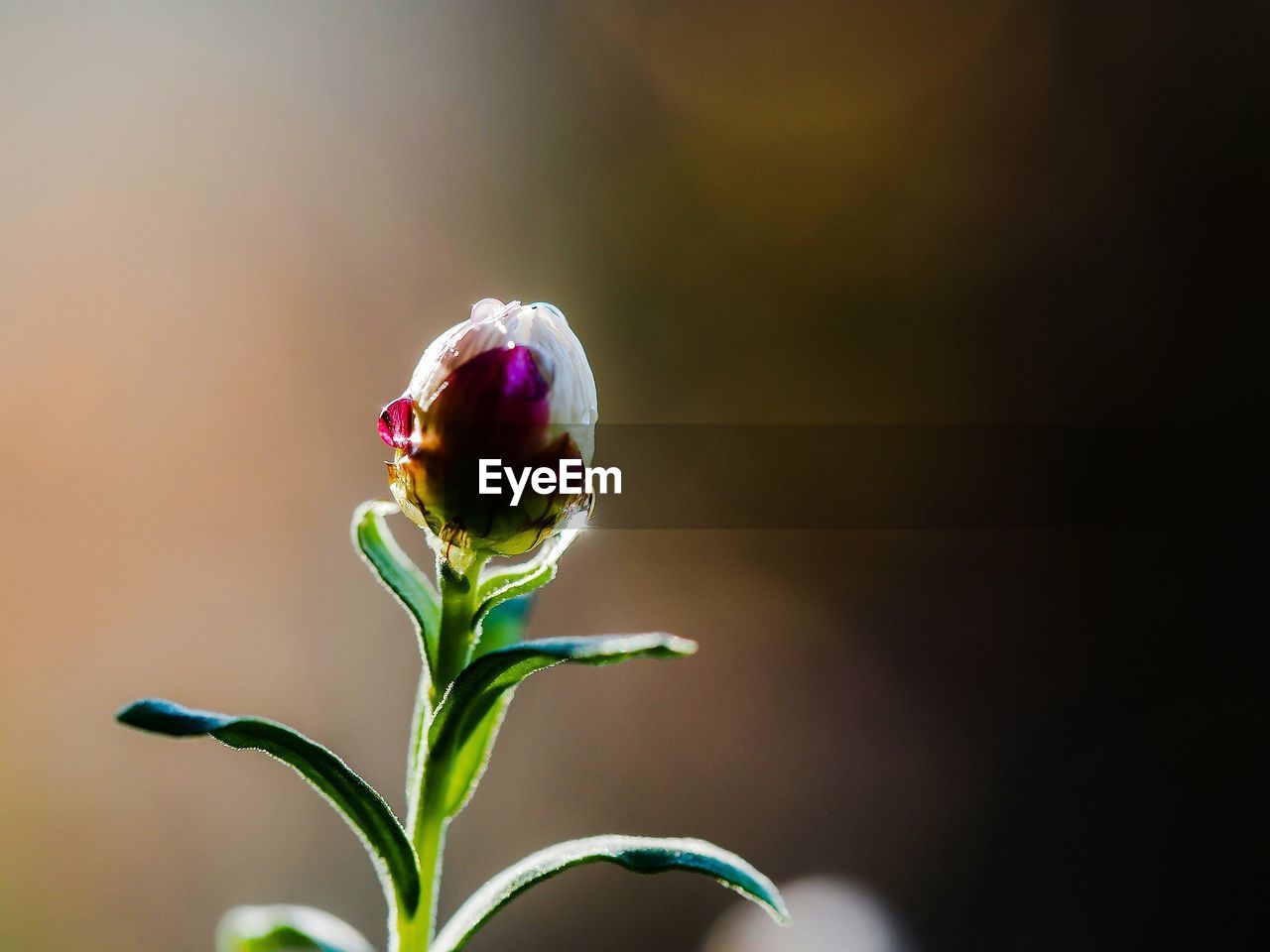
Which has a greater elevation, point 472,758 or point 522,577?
point 522,577

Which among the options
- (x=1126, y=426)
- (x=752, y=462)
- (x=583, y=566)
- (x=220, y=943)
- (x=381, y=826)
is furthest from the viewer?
(x=1126, y=426)

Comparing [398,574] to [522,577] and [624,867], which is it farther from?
[624,867]

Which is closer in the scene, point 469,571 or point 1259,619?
point 469,571

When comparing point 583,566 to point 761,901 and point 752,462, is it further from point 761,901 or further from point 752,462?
point 761,901

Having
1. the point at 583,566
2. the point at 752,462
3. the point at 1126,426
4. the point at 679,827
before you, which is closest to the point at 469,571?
the point at 583,566

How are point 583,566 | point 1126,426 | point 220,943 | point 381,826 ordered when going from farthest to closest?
point 1126,426, point 583,566, point 220,943, point 381,826

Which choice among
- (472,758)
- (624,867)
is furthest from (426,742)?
(624,867)

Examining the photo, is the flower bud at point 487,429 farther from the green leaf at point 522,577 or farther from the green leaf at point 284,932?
the green leaf at point 284,932

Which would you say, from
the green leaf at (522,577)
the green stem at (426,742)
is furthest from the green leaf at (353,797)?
the green leaf at (522,577)

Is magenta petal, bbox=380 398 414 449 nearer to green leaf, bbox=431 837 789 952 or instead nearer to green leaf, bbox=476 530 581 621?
green leaf, bbox=476 530 581 621
